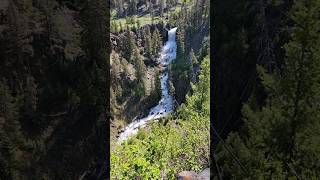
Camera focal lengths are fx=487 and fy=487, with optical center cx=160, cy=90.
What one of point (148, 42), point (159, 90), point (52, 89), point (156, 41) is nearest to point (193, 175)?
point (159, 90)

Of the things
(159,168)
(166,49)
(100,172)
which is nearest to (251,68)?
(159,168)

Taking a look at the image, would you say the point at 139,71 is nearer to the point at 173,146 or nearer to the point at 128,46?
the point at 128,46

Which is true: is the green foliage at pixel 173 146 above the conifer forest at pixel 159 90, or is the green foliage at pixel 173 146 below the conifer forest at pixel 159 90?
below

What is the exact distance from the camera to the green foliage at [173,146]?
1032cm

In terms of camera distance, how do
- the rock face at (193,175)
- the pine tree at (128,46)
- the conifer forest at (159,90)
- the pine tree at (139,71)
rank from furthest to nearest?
the pine tree at (128,46) < the pine tree at (139,71) < the rock face at (193,175) < the conifer forest at (159,90)

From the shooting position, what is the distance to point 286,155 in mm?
5730

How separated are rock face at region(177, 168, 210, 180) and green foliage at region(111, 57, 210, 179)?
0.12 meters

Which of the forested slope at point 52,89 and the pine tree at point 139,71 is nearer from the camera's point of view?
the forested slope at point 52,89

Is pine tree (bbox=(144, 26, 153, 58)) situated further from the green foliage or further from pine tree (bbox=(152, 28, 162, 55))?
the green foliage

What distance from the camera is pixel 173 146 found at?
10844 millimetres

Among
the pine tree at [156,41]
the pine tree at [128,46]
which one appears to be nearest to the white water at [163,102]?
the pine tree at [156,41]

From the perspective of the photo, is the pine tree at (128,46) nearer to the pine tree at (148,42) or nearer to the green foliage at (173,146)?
the pine tree at (148,42)

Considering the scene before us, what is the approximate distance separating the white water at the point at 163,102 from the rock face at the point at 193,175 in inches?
59.6

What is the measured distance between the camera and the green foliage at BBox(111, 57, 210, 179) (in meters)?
10.3
